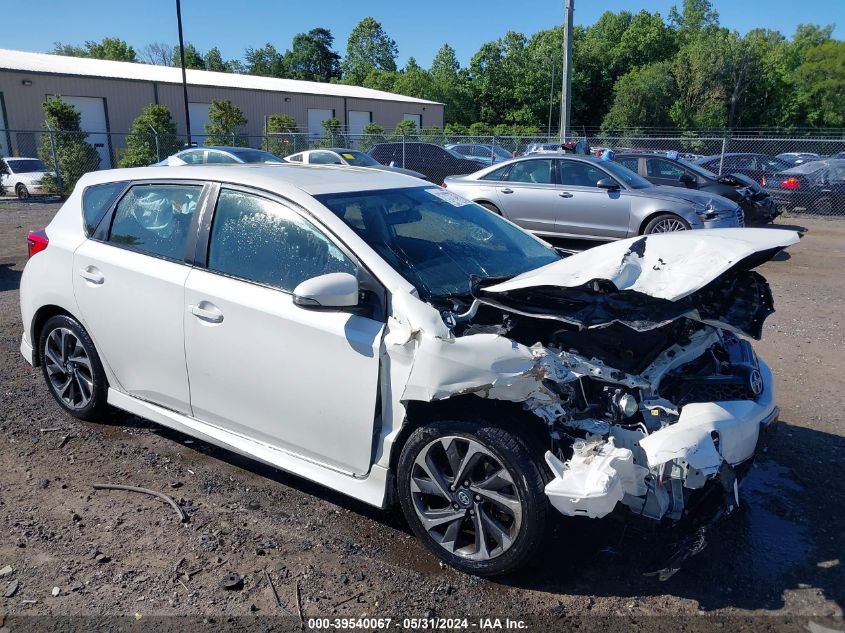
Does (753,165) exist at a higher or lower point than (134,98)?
lower

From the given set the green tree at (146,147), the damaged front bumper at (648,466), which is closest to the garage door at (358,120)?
the green tree at (146,147)

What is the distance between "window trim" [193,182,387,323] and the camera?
3045 millimetres

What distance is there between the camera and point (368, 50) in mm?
84812

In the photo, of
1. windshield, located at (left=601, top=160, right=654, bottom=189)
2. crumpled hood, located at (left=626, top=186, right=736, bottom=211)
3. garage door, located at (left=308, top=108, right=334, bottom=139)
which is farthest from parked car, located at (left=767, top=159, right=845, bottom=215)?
garage door, located at (left=308, top=108, right=334, bottom=139)

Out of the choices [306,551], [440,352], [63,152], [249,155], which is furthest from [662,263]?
[63,152]

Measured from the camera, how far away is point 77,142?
21.2m

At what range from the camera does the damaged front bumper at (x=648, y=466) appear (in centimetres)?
258

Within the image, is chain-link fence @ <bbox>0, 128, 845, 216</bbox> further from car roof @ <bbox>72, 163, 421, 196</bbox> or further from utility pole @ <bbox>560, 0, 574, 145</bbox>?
car roof @ <bbox>72, 163, 421, 196</bbox>

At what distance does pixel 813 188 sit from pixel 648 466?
16.9 meters

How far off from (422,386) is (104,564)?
1.70 m

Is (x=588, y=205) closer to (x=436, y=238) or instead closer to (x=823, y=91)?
(x=436, y=238)

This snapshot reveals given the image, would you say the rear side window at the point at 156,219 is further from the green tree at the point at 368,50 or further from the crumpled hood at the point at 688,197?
the green tree at the point at 368,50

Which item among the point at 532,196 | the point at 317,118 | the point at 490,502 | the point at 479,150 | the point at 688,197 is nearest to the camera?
the point at 490,502

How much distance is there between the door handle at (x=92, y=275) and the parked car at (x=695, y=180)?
38.3ft
